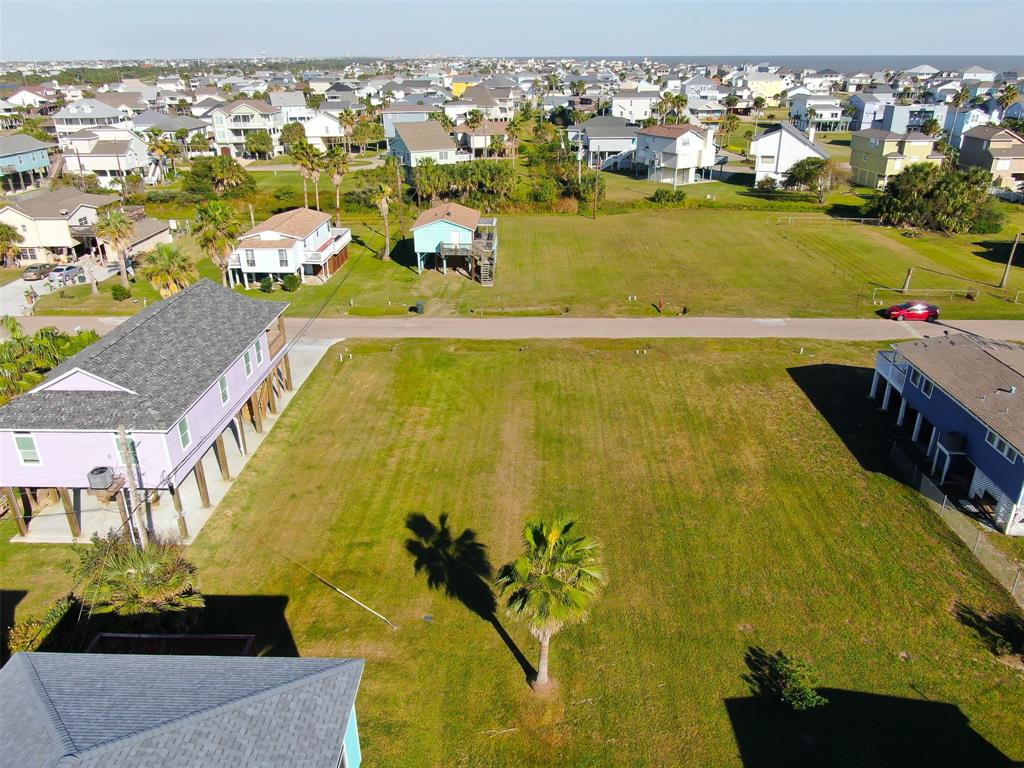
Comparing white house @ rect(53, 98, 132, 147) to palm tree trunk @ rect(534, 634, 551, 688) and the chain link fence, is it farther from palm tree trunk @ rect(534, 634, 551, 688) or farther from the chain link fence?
the chain link fence

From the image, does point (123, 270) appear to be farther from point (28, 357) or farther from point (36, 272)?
point (28, 357)

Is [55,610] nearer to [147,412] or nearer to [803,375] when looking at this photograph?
[147,412]

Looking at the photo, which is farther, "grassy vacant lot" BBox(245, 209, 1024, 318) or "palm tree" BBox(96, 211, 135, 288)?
"grassy vacant lot" BBox(245, 209, 1024, 318)

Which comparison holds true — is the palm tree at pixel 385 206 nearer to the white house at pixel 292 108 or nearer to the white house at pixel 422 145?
the white house at pixel 422 145

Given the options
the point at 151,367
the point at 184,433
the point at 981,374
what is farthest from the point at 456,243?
the point at 981,374

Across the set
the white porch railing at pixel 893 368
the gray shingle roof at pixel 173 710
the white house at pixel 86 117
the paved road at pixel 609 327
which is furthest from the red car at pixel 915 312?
the white house at pixel 86 117

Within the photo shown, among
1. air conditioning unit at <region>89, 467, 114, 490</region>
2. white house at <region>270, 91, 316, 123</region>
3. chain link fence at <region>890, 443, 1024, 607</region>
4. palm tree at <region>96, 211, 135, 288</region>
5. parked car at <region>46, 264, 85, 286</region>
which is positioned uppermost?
white house at <region>270, 91, 316, 123</region>

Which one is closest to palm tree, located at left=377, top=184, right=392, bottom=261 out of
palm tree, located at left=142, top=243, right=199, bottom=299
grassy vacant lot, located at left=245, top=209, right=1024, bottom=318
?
grassy vacant lot, located at left=245, top=209, right=1024, bottom=318

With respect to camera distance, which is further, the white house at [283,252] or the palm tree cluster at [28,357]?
the white house at [283,252]

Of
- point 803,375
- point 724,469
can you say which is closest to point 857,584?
point 724,469
